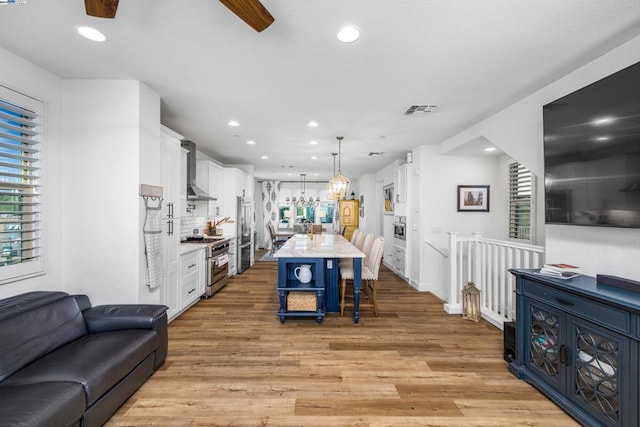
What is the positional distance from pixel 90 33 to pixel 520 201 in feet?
18.3

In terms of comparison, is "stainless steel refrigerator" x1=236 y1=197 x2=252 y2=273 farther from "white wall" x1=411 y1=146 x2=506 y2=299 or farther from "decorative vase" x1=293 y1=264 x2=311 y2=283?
"white wall" x1=411 y1=146 x2=506 y2=299

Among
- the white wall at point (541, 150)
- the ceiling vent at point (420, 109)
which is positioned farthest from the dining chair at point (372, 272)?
the white wall at point (541, 150)

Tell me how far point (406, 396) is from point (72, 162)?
12.0 ft

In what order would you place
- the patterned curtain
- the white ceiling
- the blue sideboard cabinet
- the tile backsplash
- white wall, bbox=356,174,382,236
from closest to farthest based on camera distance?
the blue sideboard cabinet < the white ceiling < the tile backsplash < white wall, bbox=356,174,382,236 < the patterned curtain

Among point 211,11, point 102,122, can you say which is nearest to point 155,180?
point 102,122

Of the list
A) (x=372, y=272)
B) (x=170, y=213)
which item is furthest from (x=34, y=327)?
(x=372, y=272)

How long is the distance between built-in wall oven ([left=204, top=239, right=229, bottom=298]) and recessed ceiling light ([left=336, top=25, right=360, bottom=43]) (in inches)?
143

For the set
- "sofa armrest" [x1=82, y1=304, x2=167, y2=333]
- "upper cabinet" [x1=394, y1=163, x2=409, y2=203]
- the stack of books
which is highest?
"upper cabinet" [x1=394, y1=163, x2=409, y2=203]

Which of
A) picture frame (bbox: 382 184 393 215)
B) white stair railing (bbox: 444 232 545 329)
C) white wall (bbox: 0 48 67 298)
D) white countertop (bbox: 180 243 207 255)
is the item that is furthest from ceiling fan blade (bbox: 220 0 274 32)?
picture frame (bbox: 382 184 393 215)

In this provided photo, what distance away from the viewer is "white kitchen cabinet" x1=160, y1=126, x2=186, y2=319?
3.25 metres

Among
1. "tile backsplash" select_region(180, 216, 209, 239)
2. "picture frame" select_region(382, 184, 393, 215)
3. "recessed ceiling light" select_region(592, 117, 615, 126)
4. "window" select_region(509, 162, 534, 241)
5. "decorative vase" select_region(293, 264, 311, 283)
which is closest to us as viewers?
"recessed ceiling light" select_region(592, 117, 615, 126)

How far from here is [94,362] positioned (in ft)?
5.65

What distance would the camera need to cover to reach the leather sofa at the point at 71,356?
1.41m

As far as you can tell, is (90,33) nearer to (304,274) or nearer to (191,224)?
(304,274)
